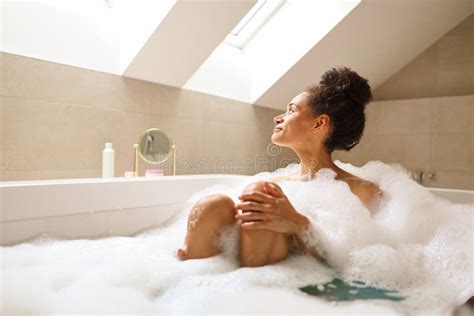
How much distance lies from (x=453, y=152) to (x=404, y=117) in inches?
16.0

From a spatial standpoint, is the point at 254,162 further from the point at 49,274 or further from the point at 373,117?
the point at 49,274

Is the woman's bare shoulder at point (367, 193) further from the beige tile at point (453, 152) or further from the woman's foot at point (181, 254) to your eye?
the beige tile at point (453, 152)

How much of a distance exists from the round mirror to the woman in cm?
77

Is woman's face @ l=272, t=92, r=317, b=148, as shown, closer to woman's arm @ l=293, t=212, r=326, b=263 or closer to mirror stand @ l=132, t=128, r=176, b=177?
woman's arm @ l=293, t=212, r=326, b=263

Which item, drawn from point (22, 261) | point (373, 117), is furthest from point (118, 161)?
point (373, 117)

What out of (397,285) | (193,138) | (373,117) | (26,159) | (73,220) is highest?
(373,117)

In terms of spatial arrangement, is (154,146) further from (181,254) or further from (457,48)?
(457,48)

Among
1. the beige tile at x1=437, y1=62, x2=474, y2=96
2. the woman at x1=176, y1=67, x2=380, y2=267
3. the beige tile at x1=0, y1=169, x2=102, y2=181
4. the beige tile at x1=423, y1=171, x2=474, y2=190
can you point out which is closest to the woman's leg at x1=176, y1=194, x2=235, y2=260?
the woman at x1=176, y1=67, x2=380, y2=267

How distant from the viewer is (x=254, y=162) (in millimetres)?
2740

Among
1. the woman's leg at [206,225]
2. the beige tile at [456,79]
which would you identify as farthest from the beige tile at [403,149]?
the woman's leg at [206,225]

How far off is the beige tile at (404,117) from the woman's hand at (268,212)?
6.52ft

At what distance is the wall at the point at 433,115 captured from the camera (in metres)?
2.48

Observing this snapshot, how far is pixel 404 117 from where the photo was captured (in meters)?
2.72

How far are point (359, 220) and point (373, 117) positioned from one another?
6.18ft
